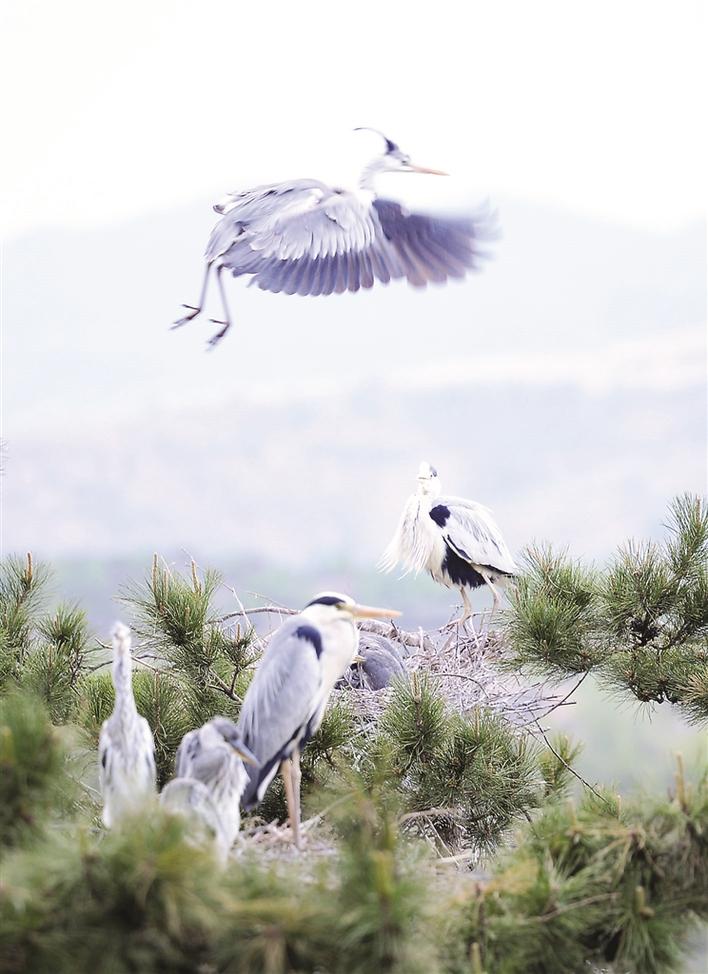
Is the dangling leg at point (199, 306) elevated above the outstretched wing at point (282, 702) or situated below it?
above

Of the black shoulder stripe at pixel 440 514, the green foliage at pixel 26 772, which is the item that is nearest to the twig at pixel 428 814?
the black shoulder stripe at pixel 440 514

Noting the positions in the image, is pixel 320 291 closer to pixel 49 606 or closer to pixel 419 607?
pixel 49 606

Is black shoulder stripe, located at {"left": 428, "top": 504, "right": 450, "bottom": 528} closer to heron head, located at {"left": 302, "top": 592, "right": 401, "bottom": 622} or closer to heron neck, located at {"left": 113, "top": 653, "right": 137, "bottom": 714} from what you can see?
heron head, located at {"left": 302, "top": 592, "right": 401, "bottom": 622}

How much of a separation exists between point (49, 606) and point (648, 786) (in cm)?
117

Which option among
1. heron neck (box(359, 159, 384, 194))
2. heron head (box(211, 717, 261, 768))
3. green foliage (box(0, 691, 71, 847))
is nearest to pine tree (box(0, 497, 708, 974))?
green foliage (box(0, 691, 71, 847))

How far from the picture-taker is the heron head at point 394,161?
6.94ft

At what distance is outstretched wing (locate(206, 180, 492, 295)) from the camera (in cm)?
200

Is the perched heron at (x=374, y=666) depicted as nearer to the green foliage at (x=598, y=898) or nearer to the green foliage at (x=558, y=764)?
the green foliage at (x=558, y=764)

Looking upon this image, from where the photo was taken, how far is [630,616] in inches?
78.3

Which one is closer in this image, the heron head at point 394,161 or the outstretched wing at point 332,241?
the outstretched wing at point 332,241

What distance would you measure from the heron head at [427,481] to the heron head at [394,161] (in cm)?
56

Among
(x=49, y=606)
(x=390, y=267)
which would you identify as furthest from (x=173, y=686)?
(x=390, y=267)

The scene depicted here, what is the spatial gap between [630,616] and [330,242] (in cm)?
85

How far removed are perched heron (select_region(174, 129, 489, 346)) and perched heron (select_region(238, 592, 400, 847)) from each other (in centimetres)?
66
